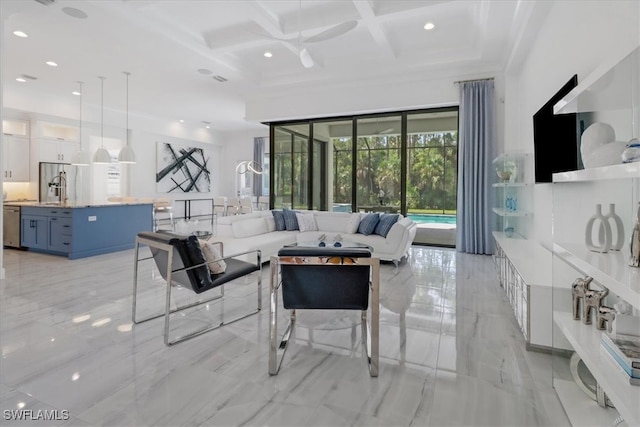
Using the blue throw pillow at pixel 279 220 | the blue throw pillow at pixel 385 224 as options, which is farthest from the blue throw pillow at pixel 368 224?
the blue throw pillow at pixel 279 220

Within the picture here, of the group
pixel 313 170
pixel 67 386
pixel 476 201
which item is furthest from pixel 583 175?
pixel 313 170

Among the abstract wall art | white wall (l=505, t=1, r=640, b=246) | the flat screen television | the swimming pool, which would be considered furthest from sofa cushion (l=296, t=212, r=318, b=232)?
the abstract wall art

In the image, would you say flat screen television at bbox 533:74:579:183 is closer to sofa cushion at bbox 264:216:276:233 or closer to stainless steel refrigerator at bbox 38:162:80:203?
sofa cushion at bbox 264:216:276:233

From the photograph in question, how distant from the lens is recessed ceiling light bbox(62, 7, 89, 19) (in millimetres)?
4141

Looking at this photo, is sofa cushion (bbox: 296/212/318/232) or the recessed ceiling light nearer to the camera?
the recessed ceiling light

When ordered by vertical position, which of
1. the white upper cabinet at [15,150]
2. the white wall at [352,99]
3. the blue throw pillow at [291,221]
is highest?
the white wall at [352,99]

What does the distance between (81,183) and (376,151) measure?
285 inches

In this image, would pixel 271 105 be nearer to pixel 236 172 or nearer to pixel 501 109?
pixel 501 109

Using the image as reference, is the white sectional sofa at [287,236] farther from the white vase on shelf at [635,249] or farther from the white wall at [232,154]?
the white wall at [232,154]

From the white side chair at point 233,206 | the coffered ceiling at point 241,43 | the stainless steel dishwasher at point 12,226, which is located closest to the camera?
the coffered ceiling at point 241,43

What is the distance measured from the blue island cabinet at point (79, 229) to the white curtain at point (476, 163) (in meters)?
6.01

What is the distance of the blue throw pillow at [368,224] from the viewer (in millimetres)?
5434

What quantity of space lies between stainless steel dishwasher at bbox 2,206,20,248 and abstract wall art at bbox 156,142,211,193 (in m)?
4.51

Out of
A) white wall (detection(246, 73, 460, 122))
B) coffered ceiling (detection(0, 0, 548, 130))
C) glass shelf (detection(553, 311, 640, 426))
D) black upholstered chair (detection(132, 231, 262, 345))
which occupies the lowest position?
glass shelf (detection(553, 311, 640, 426))
